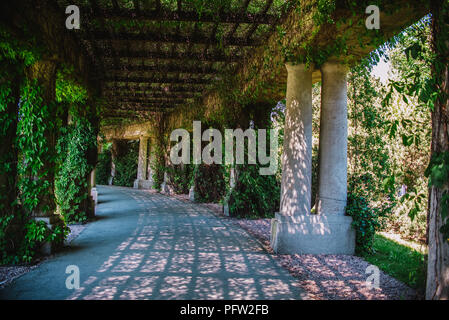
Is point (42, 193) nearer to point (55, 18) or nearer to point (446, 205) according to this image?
point (55, 18)

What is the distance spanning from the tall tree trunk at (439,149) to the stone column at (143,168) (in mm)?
16236

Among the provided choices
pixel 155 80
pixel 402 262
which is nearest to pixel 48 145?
pixel 155 80

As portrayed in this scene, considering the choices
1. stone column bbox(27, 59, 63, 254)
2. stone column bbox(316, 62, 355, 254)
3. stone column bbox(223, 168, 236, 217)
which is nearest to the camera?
stone column bbox(27, 59, 63, 254)

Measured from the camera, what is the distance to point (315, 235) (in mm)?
4992

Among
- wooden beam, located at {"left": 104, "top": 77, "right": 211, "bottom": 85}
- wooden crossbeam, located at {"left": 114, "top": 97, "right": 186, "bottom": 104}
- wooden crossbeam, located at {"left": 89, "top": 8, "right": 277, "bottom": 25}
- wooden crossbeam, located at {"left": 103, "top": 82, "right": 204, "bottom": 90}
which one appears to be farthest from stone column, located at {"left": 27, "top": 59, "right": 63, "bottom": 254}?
wooden crossbeam, located at {"left": 114, "top": 97, "right": 186, "bottom": 104}

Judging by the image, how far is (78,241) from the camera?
218 inches

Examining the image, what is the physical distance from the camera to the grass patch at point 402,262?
297cm

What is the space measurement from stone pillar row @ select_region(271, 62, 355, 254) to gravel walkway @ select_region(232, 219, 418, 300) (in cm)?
27

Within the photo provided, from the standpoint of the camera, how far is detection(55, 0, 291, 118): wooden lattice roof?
16.1 ft

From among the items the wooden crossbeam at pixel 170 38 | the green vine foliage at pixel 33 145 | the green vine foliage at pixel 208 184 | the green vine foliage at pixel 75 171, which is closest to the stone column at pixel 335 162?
the wooden crossbeam at pixel 170 38
